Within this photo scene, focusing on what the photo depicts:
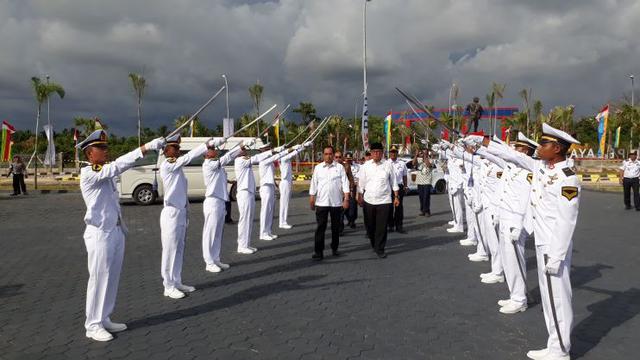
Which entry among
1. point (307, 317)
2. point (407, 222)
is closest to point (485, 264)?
point (307, 317)

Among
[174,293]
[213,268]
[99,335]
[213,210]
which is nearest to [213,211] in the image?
[213,210]

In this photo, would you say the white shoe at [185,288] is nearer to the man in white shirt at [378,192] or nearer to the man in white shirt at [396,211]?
the man in white shirt at [378,192]

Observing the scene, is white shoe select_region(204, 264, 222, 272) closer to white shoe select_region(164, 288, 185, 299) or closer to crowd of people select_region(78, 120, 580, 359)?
crowd of people select_region(78, 120, 580, 359)

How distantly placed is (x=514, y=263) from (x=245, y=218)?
4895 mm

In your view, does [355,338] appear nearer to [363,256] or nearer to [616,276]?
[363,256]

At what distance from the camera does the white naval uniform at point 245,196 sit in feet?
28.8

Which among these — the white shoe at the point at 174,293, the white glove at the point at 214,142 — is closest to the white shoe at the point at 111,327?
the white shoe at the point at 174,293

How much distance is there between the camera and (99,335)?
15.0 ft

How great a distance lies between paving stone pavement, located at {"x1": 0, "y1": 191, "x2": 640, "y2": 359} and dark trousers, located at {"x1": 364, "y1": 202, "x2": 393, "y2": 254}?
10.7 inches

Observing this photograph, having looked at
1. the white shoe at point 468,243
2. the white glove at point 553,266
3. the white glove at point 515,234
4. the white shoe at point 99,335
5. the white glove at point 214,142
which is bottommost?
the white shoe at point 99,335

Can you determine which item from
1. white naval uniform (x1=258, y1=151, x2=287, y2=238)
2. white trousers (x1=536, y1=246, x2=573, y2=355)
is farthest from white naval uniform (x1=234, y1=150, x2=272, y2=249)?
white trousers (x1=536, y1=246, x2=573, y2=355)

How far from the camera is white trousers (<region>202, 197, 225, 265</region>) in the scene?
7375 mm

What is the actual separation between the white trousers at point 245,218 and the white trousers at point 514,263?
4699 millimetres

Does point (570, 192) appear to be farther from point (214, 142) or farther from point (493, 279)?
point (214, 142)
